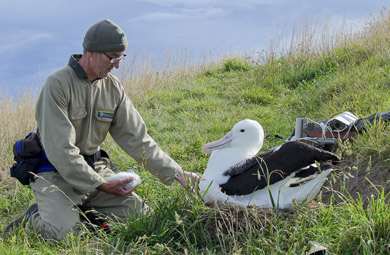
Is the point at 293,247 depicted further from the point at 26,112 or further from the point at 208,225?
the point at 26,112

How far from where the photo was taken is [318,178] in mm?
3150

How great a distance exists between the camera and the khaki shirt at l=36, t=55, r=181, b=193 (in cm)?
368

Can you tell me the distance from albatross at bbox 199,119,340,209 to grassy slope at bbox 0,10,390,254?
15 cm

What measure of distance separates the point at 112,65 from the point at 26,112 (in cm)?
492

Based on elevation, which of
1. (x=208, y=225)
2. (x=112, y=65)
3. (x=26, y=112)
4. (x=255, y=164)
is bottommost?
(x=26, y=112)

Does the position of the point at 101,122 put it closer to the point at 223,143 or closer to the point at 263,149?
the point at 223,143

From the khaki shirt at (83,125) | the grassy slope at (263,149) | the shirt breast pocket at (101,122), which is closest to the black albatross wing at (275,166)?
the grassy slope at (263,149)

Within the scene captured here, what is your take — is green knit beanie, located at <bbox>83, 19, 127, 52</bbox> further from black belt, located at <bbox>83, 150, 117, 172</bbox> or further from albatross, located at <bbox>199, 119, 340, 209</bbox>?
albatross, located at <bbox>199, 119, 340, 209</bbox>

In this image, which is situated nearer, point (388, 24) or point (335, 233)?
point (335, 233)

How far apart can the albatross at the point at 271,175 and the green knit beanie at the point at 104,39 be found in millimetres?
1277

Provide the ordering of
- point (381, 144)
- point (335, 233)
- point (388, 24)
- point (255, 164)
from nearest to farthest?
point (335, 233), point (255, 164), point (381, 144), point (388, 24)

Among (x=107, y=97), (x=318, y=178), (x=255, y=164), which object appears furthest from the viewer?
(x=107, y=97)

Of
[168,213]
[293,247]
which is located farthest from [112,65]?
[293,247]

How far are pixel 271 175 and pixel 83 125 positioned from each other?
5.87 feet
